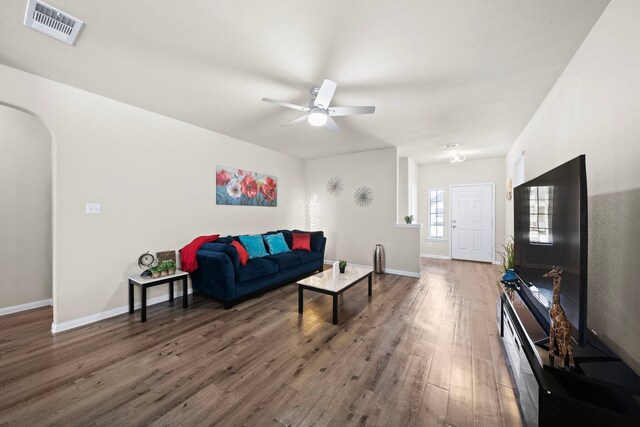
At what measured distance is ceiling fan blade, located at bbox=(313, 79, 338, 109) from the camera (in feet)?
6.64

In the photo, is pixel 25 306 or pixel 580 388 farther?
pixel 25 306

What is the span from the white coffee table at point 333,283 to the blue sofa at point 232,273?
0.72 metres

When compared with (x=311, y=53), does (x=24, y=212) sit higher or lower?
lower

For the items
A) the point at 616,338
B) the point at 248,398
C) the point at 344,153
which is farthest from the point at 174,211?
the point at 616,338

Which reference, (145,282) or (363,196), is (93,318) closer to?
(145,282)

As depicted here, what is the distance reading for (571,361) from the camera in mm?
1115

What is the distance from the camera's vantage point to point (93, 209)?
2.66 m

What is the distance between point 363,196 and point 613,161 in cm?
379

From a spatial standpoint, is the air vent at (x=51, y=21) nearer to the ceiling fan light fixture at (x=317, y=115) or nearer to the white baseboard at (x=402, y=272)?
the ceiling fan light fixture at (x=317, y=115)

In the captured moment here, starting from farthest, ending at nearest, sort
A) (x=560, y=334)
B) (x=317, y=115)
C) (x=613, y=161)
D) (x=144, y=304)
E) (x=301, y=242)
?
(x=301, y=242), (x=144, y=304), (x=317, y=115), (x=613, y=161), (x=560, y=334)

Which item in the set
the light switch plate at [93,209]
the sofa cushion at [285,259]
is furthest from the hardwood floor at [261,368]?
the light switch plate at [93,209]

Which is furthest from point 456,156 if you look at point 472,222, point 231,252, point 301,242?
point 231,252

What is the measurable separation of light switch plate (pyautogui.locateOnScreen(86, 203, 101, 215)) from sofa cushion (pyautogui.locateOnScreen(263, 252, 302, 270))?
2.07 m

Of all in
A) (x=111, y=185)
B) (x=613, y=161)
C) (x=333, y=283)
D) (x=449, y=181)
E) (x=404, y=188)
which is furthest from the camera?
(x=449, y=181)
